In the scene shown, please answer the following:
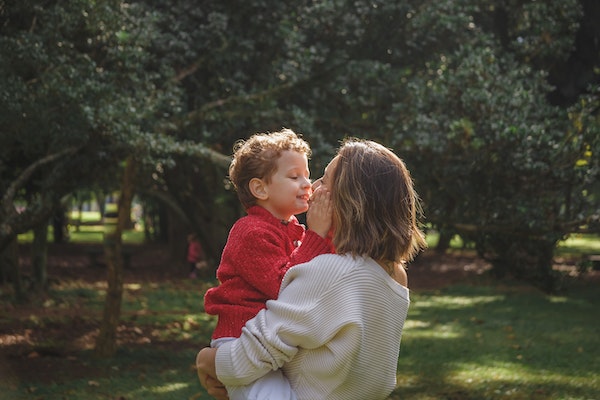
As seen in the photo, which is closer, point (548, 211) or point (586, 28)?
point (548, 211)

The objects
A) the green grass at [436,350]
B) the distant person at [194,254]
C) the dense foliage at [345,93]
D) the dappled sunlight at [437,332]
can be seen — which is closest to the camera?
the dense foliage at [345,93]

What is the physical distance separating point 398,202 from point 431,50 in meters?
8.55

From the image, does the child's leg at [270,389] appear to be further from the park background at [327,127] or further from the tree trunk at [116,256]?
the tree trunk at [116,256]

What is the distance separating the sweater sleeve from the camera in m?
3.08

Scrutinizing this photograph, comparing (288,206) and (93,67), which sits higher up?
(93,67)

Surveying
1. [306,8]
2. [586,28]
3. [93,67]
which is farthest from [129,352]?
[586,28]

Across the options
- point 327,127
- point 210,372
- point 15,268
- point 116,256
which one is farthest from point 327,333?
point 15,268

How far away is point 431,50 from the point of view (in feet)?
37.5

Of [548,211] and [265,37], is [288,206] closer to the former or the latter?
[548,211]

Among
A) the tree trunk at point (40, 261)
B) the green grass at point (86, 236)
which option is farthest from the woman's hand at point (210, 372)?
the green grass at point (86, 236)

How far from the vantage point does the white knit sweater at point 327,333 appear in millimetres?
3084

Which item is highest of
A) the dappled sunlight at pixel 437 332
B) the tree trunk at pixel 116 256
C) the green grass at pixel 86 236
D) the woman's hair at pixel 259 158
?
the woman's hair at pixel 259 158

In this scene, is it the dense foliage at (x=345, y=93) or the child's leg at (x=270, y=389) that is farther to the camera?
the dense foliage at (x=345, y=93)

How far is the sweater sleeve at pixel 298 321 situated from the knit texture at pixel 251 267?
0.14 meters
